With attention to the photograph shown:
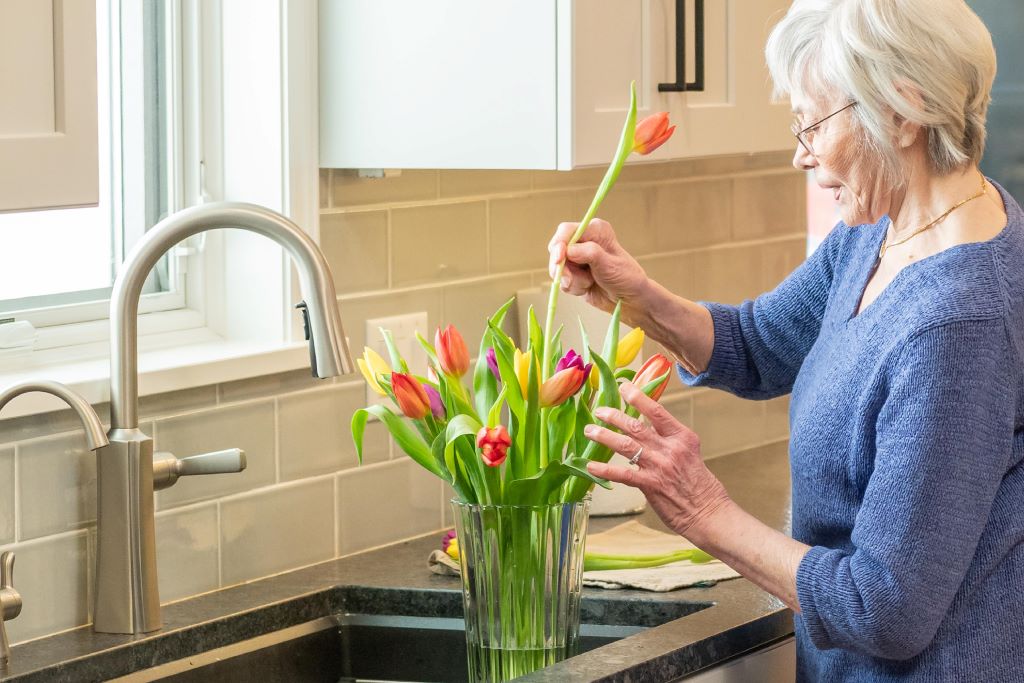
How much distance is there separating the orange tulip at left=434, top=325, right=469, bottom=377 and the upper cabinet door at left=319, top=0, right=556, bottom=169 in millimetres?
344

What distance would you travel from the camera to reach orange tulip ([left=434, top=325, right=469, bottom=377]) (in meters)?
1.42

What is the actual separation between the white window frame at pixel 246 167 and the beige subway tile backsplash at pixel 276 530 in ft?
0.57

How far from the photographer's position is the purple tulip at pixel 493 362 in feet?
4.85

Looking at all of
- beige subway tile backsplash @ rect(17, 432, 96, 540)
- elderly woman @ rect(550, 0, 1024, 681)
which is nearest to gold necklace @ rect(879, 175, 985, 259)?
elderly woman @ rect(550, 0, 1024, 681)

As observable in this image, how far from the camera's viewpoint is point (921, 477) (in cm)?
128

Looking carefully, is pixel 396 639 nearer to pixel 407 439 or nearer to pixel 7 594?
pixel 407 439

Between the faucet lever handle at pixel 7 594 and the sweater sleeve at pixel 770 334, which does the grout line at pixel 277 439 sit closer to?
the faucet lever handle at pixel 7 594

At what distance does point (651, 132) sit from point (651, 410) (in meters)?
0.29

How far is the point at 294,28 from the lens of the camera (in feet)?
5.91

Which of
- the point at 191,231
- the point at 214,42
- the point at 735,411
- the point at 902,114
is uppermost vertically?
the point at 214,42

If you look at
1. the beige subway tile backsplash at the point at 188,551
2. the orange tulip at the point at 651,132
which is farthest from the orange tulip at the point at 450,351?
the beige subway tile backsplash at the point at 188,551

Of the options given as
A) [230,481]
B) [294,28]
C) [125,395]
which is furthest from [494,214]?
[125,395]

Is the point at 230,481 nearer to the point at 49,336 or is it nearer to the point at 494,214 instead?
the point at 49,336

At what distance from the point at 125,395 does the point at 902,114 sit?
878 mm
